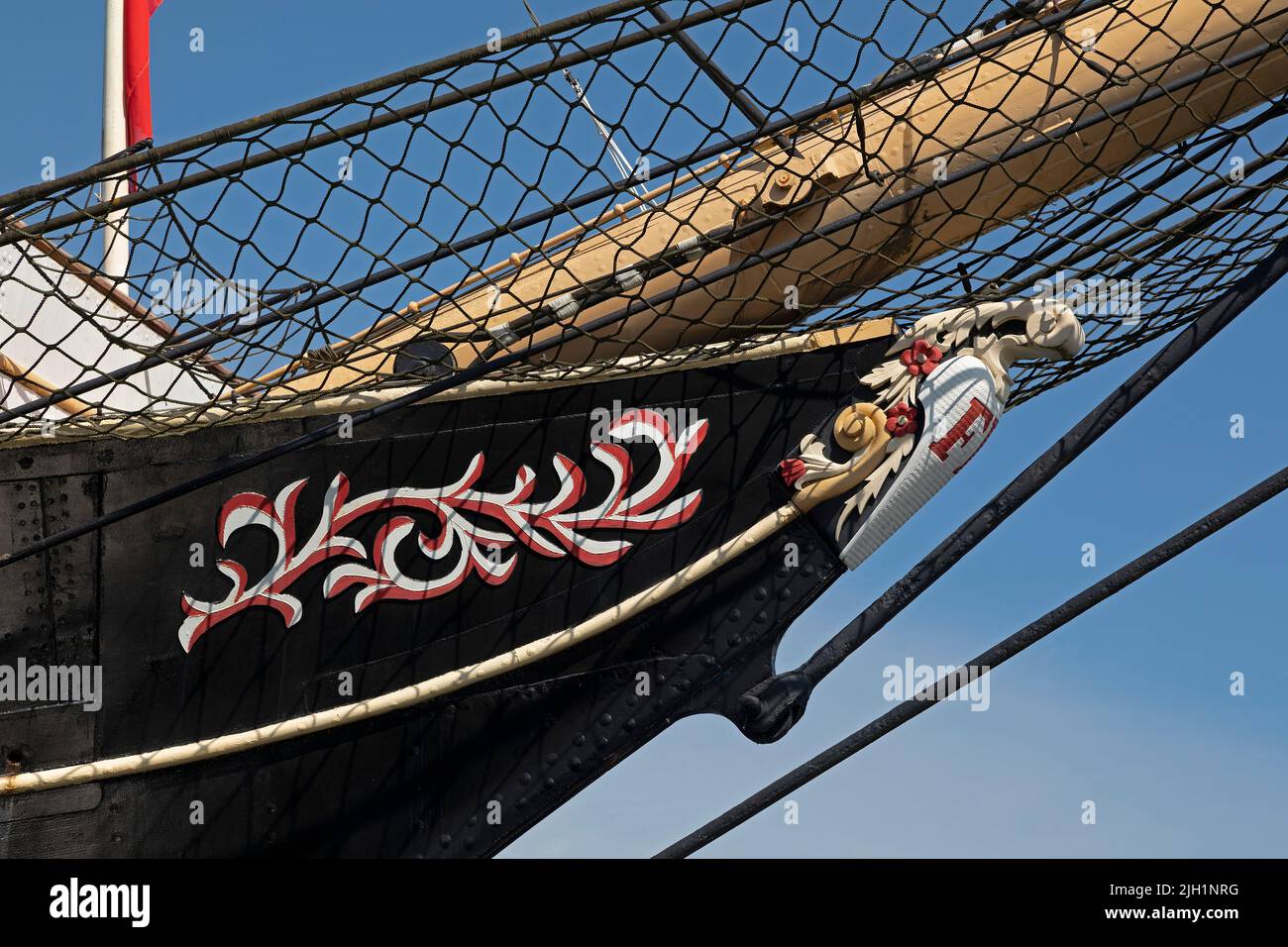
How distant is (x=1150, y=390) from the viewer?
18.6ft

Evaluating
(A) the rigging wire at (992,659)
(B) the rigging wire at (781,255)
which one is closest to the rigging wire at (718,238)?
(B) the rigging wire at (781,255)

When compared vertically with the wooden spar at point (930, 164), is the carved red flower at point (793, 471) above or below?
below

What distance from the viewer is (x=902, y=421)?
5.86 metres

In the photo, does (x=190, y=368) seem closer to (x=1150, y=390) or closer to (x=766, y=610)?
(x=766, y=610)

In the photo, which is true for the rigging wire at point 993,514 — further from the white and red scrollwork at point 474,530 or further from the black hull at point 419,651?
the white and red scrollwork at point 474,530

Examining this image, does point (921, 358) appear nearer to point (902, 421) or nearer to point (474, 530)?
point (902, 421)

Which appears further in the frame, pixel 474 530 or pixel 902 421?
pixel 474 530

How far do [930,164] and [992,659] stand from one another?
5.63 feet

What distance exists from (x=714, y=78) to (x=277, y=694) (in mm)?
2617

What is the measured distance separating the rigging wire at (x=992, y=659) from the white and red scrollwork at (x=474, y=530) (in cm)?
99

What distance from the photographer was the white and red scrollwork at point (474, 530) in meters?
6.00

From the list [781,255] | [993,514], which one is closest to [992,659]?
[993,514]

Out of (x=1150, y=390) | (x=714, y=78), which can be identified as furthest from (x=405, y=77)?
(x=1150, y=390)

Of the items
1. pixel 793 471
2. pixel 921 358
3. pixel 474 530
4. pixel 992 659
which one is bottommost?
pixel 992 659
